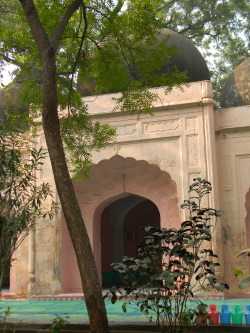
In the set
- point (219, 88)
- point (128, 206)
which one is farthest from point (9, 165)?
point (219, 88)

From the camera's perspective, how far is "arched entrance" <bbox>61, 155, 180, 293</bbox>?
900 centimetres

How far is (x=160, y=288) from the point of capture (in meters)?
4.09

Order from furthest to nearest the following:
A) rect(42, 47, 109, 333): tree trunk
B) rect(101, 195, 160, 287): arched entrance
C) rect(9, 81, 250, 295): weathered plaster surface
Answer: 1. rect(101, 195, 160, 287): arched entrance
2. rect(9, 81, 250, 295): weathered plaster surface
3. rect(42, 47, 109, 333): tree trunk

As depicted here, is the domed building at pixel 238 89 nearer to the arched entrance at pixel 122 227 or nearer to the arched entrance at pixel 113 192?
the arched entrance at pixel 113 192

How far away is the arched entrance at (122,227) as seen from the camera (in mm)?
12320

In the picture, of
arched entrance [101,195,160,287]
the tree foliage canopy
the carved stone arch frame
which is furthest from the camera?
arched entrance [101,195,160,287]

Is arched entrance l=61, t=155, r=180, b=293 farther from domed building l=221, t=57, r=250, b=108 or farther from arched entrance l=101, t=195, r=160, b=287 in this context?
arched entrance l=101, t=195, r=160, b=287

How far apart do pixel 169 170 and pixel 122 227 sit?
454 centimetres

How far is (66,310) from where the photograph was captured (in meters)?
6.96

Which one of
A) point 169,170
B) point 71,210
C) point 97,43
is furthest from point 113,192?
point 71,210

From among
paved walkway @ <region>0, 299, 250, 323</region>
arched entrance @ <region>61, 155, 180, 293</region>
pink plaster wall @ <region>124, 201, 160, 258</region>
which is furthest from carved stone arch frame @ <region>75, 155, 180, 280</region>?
pink plaster wall @ <region>124, 201, 160, 258</region>

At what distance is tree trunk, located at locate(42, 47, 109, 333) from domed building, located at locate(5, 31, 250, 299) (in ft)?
12.5

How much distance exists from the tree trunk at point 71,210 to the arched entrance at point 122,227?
7858 mm

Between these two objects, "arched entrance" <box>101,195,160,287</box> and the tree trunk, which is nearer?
the tree trunk
